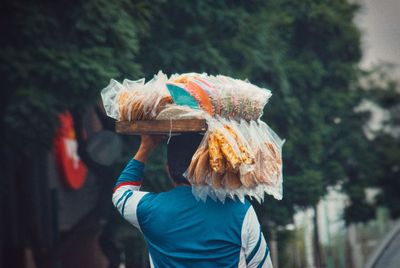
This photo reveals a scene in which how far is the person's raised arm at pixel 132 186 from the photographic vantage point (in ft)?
13.2

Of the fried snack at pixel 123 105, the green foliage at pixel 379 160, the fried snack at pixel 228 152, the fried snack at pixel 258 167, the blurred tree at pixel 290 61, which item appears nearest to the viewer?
the fried snack at pixel 228 152

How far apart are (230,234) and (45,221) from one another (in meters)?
13.6

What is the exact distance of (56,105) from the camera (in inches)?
452

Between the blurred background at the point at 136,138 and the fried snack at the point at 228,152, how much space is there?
1.60 m

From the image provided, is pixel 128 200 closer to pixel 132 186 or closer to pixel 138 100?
pixel 132 186

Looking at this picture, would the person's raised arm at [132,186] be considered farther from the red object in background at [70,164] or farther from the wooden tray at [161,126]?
the red object in background at [70,164]

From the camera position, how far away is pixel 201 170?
3.90 m

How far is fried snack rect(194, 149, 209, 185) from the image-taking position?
3893 millimetres

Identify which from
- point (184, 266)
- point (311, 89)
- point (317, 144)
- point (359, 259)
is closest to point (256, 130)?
point (184, 266)

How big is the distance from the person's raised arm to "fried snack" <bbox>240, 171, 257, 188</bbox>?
1.37 feet

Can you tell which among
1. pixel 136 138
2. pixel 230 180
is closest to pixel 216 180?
pixel 230 180

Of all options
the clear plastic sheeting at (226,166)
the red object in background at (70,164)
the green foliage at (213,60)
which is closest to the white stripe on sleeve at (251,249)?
the clear plastic sheeting at (226,166)

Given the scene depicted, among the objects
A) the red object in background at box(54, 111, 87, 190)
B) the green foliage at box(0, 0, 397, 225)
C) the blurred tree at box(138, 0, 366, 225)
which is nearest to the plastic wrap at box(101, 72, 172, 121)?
the green foliage at box(0, 0, 397, 225)

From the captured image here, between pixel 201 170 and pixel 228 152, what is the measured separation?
0.13 m
